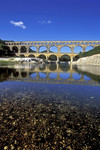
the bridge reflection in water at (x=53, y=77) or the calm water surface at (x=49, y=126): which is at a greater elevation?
the bridge reflection in water at (x=53, y=77)

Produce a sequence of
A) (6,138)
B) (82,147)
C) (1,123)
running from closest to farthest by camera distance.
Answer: (82,147) → (6,138) → (1,123)

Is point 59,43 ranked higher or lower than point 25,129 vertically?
higher

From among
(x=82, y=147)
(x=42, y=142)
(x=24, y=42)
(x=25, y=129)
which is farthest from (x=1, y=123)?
(x=24, y=42)

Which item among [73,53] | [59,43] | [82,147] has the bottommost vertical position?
[82,147]

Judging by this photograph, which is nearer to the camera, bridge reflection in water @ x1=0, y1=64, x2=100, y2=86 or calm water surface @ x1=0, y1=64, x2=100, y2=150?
calm water surface @ x1=0, y1=64, x2=100, y2=150

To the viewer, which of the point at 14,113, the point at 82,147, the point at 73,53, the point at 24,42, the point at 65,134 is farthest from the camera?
the point at 24,42

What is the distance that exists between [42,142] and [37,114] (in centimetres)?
163

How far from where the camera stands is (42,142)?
3.22 metres

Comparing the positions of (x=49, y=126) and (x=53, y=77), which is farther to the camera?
(x=53, y=77)

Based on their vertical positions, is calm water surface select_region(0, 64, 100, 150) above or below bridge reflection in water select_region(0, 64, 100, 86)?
below

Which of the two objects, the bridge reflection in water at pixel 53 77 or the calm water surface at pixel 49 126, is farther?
the bridge reflection in water at pixel 53 77

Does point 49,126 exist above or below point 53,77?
below

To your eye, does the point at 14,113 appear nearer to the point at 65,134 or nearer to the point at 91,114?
the point at 65,134

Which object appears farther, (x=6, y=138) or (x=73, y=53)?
(x=73, y=53)
